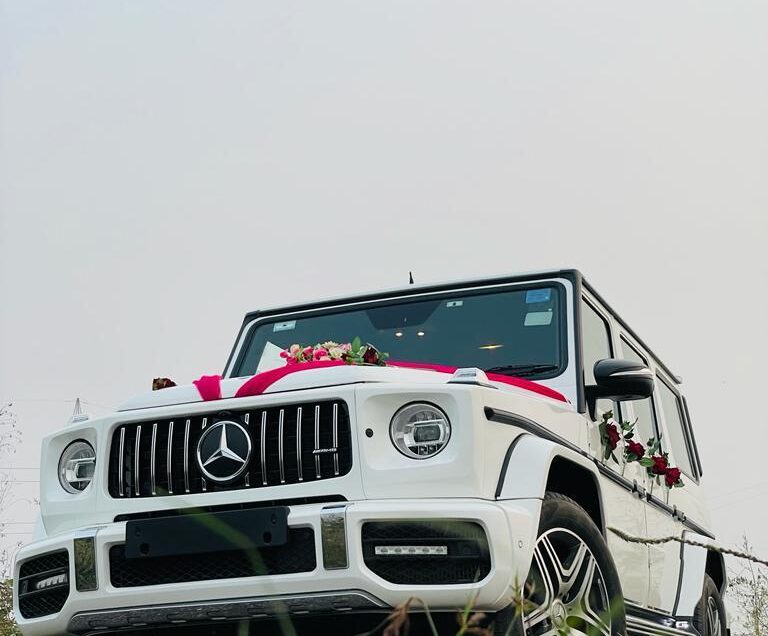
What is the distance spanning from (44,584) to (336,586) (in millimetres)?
1203

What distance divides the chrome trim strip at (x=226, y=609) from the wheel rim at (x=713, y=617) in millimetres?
4090

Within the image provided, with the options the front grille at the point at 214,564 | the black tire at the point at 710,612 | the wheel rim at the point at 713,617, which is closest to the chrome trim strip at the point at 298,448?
the front grille at the point at 214,564

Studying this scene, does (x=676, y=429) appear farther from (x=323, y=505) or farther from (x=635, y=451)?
(x=323, y=505)

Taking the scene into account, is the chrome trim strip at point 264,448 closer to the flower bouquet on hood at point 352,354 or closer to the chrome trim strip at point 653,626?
the flower bouquet on hood at point 352,354

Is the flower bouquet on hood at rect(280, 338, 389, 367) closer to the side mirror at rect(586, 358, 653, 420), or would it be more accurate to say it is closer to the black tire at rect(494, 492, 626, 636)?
the side mirror at rect(586, 358, 653, 420)

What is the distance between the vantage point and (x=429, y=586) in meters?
3.53

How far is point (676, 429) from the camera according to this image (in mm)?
7777

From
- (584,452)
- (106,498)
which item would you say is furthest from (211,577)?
(584,452)

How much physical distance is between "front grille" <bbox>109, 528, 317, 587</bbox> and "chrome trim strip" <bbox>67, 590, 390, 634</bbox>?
0.09 m

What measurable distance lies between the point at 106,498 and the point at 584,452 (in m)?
1.96

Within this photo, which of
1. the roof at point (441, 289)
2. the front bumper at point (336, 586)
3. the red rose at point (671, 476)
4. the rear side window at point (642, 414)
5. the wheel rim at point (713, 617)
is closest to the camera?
the front bumper at point (336, 586)

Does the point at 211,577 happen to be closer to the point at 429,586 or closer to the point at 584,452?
the point at 429,586

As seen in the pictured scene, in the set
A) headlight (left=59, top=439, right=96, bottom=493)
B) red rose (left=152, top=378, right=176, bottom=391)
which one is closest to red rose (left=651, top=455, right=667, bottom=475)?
red rose (left=152, top=378, right=176, bottom=391)

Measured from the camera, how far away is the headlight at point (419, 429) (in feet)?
12.5
